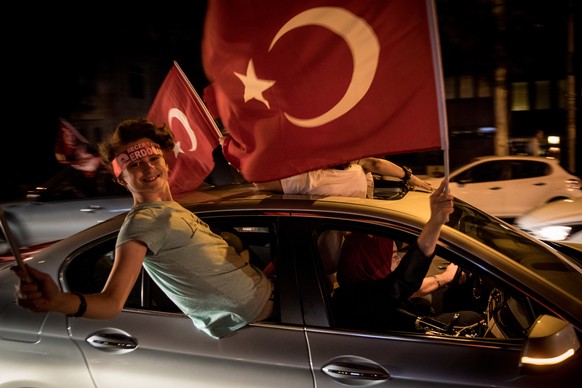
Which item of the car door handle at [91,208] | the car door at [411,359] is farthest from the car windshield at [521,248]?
the car door handle at [91,208]

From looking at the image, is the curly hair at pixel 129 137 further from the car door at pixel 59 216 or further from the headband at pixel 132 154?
the car door at pixel 59 216

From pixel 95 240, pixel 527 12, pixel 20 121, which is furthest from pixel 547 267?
pixel 20 121

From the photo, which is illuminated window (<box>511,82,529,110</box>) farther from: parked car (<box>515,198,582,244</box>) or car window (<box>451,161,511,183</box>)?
parked car (<box>515,198,582,244</box>)

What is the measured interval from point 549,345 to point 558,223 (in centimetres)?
475

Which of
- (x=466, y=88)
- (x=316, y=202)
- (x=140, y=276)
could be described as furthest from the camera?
(x=466, y=88)

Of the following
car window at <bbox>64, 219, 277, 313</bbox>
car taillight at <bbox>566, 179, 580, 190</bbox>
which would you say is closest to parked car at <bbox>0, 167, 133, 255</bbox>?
car window at <bbox>64, 219, 277, 313</bbox>

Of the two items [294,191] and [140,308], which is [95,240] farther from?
[294,191]

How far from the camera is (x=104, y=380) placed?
9.09 feet

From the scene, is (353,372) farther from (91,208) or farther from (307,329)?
(91,208)

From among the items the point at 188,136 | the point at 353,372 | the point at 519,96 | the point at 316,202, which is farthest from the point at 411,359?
the point at 519,96

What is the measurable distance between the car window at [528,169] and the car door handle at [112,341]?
9.13 m

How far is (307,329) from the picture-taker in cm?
263

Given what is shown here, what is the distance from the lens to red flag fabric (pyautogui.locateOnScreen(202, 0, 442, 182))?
247 cm

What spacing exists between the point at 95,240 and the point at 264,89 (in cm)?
118
